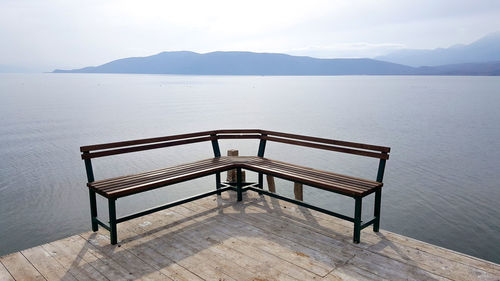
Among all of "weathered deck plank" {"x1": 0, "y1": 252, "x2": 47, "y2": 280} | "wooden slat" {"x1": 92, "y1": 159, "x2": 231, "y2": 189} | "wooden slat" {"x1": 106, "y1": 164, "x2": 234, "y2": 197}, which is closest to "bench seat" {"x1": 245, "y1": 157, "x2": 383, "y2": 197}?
"wooden slat" {"x1": 92, "y1": 159, "x2": 231, "y2": 189}

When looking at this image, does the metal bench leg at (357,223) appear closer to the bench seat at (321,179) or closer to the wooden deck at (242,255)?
the wooden deck at (242,255)

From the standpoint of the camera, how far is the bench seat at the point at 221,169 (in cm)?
423

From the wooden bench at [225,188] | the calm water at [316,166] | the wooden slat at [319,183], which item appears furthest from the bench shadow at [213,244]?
the calm water at [316,166]

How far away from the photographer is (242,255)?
4031 mm

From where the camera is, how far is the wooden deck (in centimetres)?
364

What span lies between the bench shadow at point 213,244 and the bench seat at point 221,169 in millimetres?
672

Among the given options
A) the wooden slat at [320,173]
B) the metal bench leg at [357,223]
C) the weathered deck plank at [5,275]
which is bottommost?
the weathered deck plank at [5,275]

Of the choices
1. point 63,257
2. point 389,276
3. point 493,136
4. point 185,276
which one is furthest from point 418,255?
point 493,136

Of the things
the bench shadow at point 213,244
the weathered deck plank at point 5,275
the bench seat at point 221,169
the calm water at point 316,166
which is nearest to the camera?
the weathered deck plank at point 5,275

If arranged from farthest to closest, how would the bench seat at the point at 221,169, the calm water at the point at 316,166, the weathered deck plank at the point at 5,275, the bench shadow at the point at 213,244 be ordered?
1. the calm water at the point at 316,166
2. the bench seat at the point at 221,169
3. the bench shadow at the point at 213,244
4. the weathered deck plank at the point at 5,275

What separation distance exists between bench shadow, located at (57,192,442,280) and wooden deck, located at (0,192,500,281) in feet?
0.04

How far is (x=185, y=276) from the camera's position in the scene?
3602 mm

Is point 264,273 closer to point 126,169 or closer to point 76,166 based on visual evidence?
point 126,169

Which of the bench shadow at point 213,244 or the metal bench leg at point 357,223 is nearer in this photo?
the bench shadow at point 213,244
